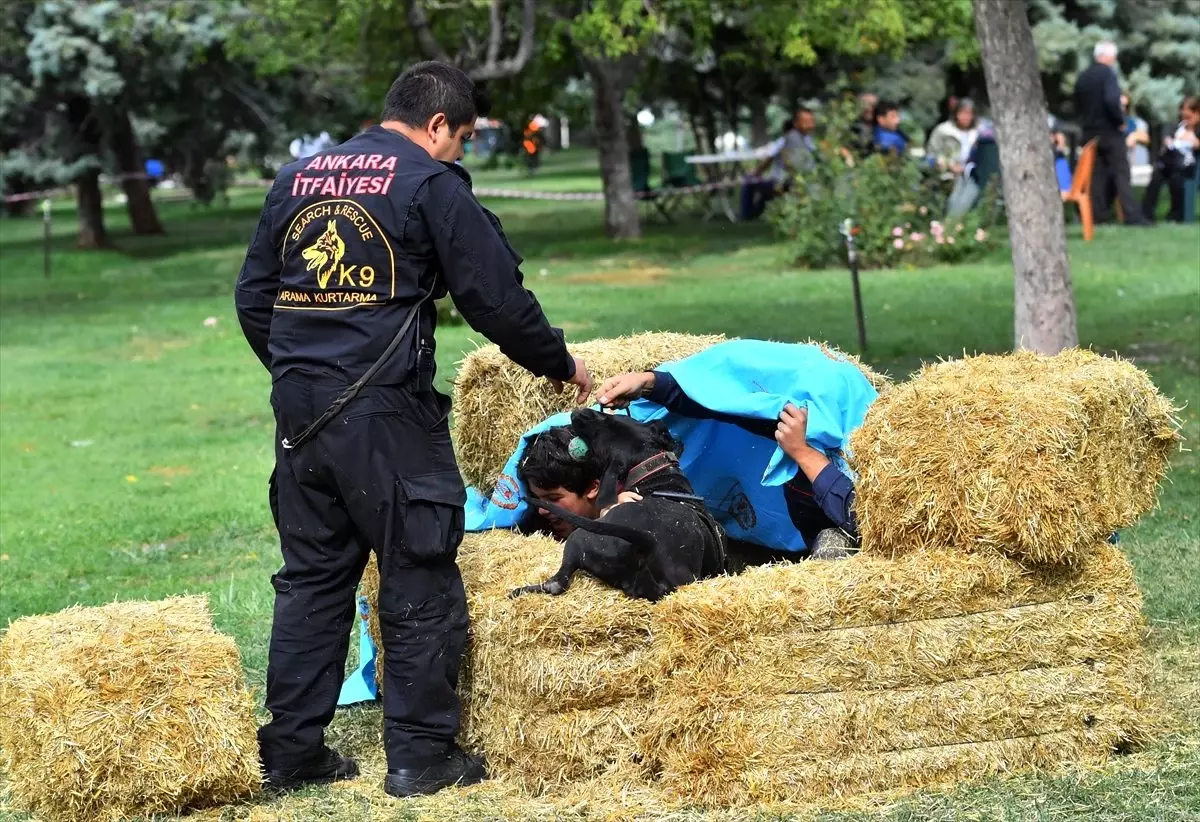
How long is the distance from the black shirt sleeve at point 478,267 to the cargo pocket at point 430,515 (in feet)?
1.55

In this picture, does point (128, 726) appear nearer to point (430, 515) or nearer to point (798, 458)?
point (430, 515)

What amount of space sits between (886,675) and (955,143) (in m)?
18.7

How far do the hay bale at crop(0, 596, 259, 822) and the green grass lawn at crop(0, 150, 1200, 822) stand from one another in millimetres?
227

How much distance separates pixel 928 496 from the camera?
4.61 metres

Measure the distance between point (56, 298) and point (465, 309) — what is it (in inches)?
726

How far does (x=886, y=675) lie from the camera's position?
4.54 metres

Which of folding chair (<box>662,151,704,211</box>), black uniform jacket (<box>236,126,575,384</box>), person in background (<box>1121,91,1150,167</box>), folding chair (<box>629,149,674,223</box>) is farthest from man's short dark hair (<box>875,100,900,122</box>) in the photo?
black uniform jacket (<box>236,126,575,384</box>)

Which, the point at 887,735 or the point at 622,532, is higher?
the point at 622,532

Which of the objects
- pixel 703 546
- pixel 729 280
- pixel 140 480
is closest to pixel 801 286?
pixel 729 280

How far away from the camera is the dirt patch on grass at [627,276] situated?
63.5 ft

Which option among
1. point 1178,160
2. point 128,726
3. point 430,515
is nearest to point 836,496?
point 430,515

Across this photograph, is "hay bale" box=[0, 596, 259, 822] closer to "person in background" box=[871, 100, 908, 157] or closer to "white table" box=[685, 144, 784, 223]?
"person in background" box=[871, 100, 908, 157]

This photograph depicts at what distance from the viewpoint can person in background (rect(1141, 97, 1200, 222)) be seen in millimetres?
21922

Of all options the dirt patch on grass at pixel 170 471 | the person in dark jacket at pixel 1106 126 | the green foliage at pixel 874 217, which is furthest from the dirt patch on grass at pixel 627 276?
the dirt patch on grass at pixel 170 471
